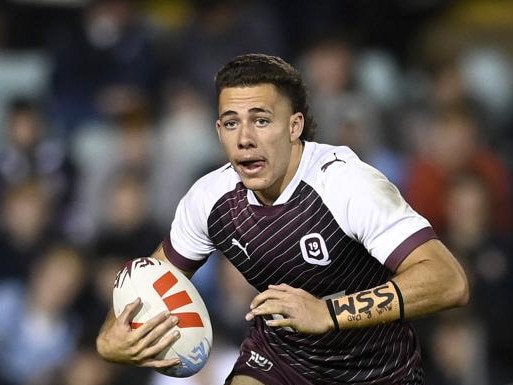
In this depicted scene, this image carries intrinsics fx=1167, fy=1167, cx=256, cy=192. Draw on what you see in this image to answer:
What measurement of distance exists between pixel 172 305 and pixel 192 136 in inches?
162

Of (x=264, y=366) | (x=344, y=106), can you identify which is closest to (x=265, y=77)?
(x=264, y=366)

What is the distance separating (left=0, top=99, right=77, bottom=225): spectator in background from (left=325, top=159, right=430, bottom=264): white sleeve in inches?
162

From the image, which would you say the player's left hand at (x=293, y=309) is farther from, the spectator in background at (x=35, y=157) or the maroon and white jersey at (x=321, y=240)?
the spectator in background at (x=35, y=157)

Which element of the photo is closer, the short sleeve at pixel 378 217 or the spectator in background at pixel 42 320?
the short sleeve at pixel 378 217

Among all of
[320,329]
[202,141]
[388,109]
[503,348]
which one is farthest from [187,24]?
[320,329]

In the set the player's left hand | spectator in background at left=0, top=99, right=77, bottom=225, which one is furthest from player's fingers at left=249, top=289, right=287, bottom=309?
spectator in background at left=0, top=99, right=77, bottom=225

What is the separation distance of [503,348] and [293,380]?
2989 millimetres

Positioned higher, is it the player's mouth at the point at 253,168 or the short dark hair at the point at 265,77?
the short dark hair at the point at 265,77

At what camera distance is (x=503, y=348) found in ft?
23.5

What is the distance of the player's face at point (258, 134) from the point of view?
14.1ft

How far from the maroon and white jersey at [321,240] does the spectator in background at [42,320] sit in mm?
2807

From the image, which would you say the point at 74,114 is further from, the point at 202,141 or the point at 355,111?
the point at 355,111

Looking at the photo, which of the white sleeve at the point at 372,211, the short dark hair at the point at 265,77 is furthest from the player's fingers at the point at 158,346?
the short dark hair at the point at 265,77

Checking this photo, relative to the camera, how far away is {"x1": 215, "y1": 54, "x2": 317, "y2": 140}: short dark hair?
4383mm
